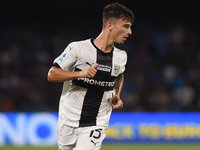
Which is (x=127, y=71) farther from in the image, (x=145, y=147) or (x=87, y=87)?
(x=87, y=87)

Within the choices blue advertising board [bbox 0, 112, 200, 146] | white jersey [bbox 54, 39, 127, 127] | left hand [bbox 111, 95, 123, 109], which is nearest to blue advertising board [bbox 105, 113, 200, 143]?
blue advertising board [bbox 0, 112, 200, 146]

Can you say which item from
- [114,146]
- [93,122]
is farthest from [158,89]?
[93,122]

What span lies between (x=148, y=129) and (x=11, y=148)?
3679 mm

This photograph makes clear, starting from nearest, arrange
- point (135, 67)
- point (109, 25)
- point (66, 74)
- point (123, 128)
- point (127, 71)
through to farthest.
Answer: point (66, 74) → point (109, 25) → point (123, 128) → point (127, 71) → point (135, 67)

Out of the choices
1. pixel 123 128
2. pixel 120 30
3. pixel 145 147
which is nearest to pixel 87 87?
pixel 120 30

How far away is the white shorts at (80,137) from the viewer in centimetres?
379

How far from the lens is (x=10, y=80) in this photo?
11500mm

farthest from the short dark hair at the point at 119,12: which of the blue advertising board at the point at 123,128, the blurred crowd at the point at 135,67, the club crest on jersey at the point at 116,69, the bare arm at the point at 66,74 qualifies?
the blurred crowd at the point at 135,67

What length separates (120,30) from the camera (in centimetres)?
394

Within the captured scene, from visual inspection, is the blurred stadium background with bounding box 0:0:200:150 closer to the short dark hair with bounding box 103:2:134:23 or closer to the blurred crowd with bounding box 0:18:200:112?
the blurred crowd with bounding box 0:18:200:112

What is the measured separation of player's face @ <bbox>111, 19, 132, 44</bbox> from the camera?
392 centimetres

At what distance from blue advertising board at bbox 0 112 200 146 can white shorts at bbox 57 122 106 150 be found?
532 cm

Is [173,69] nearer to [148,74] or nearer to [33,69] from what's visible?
[148,74]

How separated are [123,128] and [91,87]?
5717 millimetres
